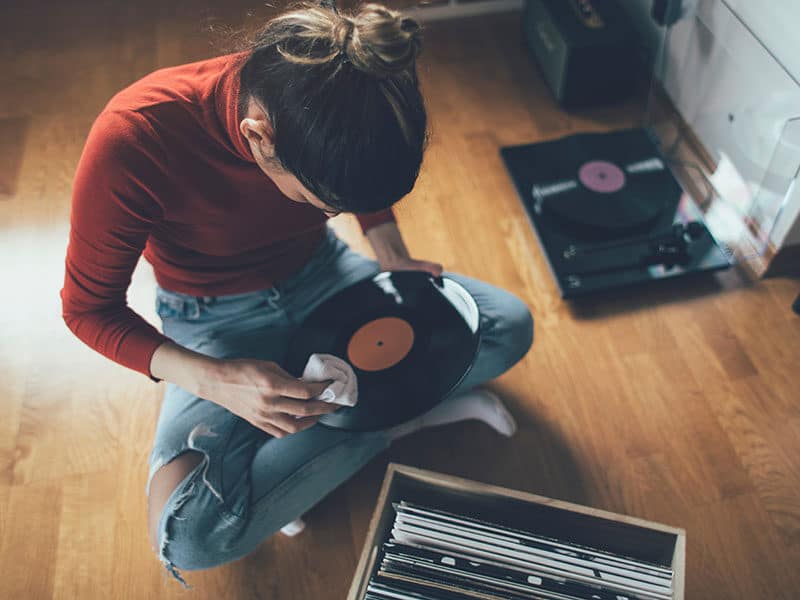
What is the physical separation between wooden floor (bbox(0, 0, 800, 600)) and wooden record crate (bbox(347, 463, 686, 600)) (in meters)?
0.20

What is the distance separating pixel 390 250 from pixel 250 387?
0.38 metres

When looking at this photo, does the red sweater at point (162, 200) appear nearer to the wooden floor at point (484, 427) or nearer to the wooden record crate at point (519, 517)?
the wooden floor at point (484, 427)

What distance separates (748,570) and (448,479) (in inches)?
21.7

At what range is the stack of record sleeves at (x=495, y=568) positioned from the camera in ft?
2.91

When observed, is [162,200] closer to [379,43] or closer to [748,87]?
[379,43]

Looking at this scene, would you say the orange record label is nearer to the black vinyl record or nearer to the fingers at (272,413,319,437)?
the fingers at (272,413,319,437)

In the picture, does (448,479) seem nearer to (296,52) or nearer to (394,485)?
(394,485)

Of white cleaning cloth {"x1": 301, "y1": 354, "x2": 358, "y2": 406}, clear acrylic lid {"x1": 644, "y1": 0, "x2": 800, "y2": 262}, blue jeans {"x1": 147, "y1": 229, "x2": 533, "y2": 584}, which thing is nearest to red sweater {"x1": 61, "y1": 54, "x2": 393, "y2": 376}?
blue jeans {"x1": 147, "y1": 229, "x2": 533, "y2": 584}

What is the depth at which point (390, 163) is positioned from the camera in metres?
0.72

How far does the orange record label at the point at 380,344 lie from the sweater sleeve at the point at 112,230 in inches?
11.1

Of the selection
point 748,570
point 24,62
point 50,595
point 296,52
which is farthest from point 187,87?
point 24,62

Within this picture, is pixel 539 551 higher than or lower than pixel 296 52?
lower

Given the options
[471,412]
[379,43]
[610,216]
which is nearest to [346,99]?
[379,43]

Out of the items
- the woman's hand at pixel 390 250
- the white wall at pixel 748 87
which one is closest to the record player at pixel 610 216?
the white wall at pixel 748 87
